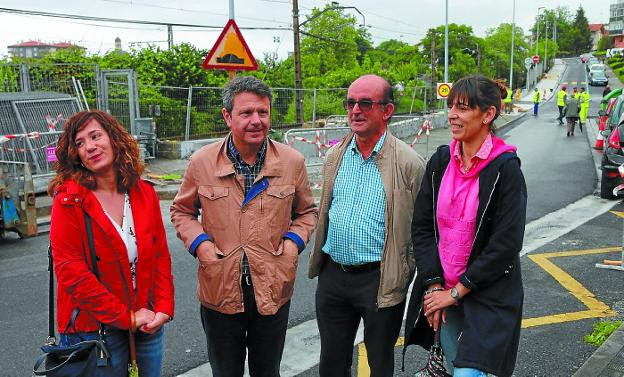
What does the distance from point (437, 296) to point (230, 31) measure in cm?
626

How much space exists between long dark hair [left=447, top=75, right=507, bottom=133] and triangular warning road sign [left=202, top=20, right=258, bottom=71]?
5757 mm

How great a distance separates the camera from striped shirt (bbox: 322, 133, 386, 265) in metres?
2.99

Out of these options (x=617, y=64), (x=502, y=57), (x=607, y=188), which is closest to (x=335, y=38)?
(x=502, y=57)

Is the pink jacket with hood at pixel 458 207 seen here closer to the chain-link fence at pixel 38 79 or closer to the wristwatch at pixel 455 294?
the wristwatch at pixel 455 294

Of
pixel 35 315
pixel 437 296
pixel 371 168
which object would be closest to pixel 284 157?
pixel 371 168

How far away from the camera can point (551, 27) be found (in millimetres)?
125188

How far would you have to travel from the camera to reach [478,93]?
263cm

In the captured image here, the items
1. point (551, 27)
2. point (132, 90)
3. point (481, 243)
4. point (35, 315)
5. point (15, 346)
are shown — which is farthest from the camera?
point (551, 27)

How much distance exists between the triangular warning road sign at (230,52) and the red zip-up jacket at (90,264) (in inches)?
226

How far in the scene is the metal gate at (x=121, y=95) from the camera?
542 inches

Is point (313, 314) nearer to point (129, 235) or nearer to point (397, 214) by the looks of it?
point (397, 214)

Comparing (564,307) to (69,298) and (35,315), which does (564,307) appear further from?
(35,315)

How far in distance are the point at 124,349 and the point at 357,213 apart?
130 centimetres

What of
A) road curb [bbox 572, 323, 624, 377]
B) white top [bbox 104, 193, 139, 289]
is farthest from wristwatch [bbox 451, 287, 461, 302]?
road curb [bbox 572, 323, 624, 377]
